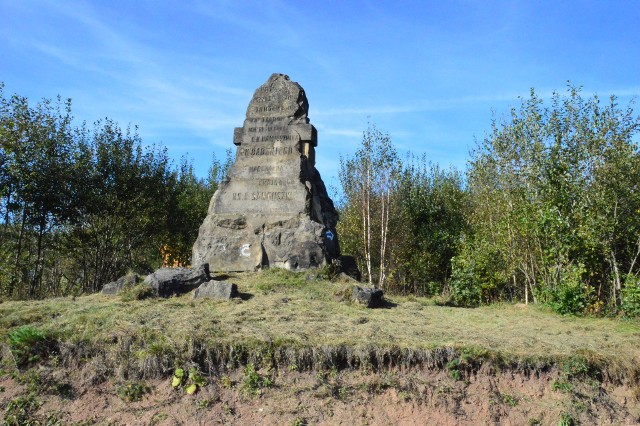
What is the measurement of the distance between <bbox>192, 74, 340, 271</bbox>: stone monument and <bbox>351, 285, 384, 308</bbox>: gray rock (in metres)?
1.58

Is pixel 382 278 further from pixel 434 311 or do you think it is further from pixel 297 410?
pixel 297 410

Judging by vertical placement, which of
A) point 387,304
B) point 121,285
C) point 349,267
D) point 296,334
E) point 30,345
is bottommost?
point 30,345

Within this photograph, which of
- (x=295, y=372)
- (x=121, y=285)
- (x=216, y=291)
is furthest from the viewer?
(x=121, y=285)

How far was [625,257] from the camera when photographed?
39.7 feet

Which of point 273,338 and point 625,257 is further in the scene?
point 625,257

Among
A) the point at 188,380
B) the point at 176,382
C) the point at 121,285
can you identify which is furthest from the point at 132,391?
the point at 121,285

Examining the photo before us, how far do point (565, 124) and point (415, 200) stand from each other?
10.4 meters

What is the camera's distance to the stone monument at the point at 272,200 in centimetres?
1072

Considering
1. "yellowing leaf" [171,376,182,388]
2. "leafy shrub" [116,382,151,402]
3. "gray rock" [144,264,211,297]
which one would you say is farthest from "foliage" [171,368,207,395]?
"gray rock" [144,264,211,297]

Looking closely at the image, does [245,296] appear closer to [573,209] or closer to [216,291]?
[216,291]

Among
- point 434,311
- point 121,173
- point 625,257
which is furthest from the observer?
point 121,173

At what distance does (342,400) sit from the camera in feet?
20.4

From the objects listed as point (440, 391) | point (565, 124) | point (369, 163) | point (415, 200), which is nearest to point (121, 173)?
point (369, 163)

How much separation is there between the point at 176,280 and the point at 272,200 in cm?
300
